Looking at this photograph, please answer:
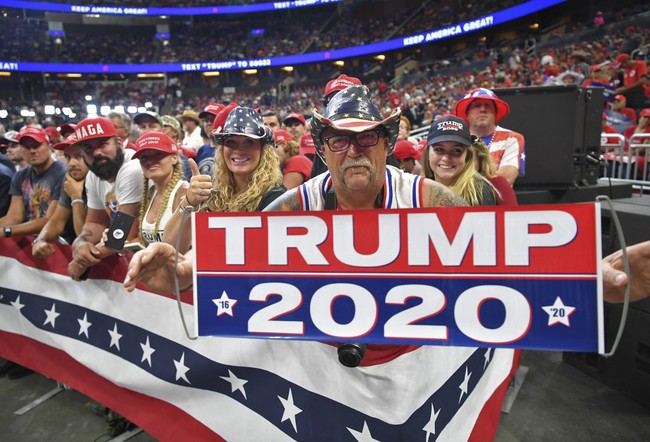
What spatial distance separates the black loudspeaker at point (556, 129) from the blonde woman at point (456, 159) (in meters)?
1.80

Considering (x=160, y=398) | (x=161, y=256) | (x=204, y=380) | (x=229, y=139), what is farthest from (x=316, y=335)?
(x=160, y=398)

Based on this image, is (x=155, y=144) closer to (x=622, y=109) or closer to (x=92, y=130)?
(x=92, y=130)

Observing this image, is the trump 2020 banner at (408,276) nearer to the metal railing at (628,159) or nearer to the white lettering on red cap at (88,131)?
the white lettering on red cap at (88,131)

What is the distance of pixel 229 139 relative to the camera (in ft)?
8.59

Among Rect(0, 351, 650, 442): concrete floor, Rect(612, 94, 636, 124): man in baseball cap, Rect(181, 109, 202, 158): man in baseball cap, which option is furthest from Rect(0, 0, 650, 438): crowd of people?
Rect(612, 94, 636, 124): man in baseball cap

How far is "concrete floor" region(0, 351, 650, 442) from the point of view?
293 centimetres

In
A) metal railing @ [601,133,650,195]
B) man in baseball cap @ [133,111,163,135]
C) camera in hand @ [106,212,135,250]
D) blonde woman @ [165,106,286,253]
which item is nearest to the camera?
camera in hand @ [106,212,135,250]

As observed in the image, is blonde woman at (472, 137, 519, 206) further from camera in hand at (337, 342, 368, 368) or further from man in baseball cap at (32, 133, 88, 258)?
man in baseball cap at (32, 133, 88, 258)

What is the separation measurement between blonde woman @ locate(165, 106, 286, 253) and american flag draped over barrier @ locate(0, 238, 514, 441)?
0.66 m

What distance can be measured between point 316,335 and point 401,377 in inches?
16.9

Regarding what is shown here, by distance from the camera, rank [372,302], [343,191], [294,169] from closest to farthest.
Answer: [372,302], [343,191], [294,169]

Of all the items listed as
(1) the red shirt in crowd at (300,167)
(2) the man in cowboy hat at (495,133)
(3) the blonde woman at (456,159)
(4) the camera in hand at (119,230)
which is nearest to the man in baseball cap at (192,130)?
(1) the red shirt in crowd at (300,167)

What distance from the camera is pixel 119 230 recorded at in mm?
1927

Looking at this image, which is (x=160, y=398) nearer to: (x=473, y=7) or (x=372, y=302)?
(x=372, y=302)
